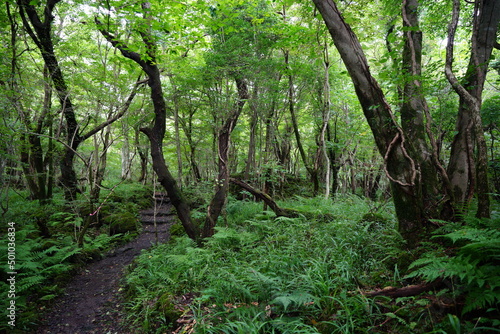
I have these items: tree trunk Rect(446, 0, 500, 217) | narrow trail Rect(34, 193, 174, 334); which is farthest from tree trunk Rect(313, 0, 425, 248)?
narrow trail Rect(34, 193, 174, 334)

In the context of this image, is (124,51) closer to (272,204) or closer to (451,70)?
(272,204)

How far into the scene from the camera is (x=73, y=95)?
7.93 meters

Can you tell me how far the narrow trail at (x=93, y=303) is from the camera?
3952mm

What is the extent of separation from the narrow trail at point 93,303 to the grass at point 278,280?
354mm

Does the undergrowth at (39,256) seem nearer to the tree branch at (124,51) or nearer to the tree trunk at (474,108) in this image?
the tree branch at (124,51)

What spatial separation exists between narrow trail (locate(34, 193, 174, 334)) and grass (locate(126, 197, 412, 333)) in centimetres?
35

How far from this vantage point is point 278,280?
3170 mm

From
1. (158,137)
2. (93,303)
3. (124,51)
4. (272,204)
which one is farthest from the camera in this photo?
(272,204)

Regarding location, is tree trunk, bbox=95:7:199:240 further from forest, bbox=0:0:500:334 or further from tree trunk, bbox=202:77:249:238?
tree trunk, bbox=202:77:249:238

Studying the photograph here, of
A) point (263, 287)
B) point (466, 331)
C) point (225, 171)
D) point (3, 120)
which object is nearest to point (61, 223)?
point (3, 120)

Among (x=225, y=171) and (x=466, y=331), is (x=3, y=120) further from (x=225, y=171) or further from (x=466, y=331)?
(x=466, y=331)

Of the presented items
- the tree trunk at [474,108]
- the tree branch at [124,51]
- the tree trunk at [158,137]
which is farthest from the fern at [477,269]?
the tree branch at [124,51]

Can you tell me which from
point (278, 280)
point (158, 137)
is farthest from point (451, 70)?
point (158, 137)

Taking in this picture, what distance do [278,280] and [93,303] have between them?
3.97m
